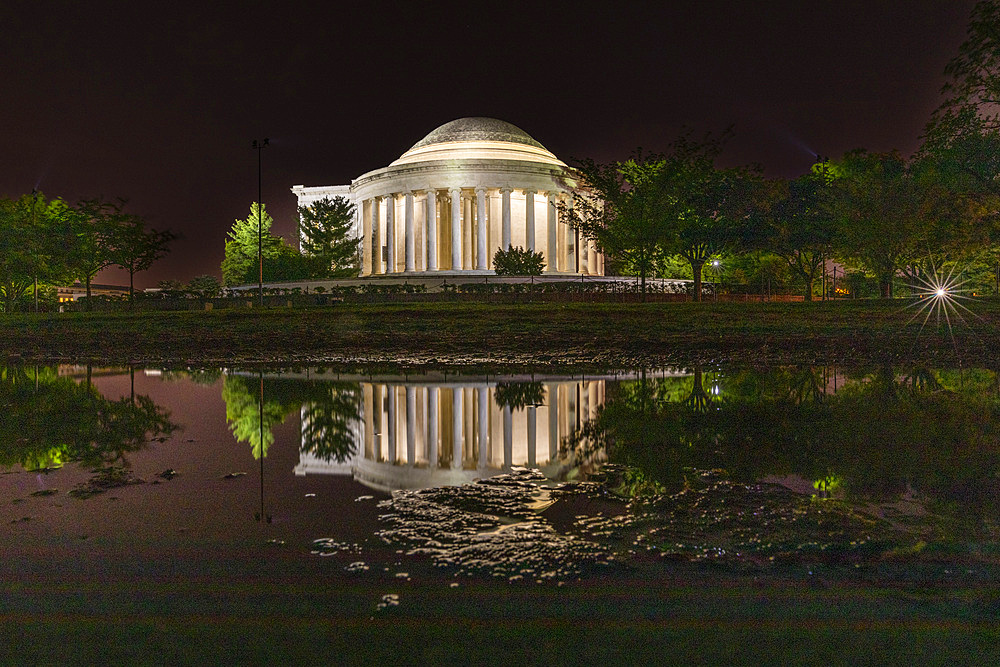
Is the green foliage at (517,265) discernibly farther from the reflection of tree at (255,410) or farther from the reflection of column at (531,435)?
the reflection of column at (531,435)

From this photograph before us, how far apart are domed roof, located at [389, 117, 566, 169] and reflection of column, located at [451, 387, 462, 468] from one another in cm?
6027

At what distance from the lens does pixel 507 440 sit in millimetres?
8672

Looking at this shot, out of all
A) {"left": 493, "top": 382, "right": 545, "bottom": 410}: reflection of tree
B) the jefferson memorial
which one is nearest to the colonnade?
the jefferson memorial

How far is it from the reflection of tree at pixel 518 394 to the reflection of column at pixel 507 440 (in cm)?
76

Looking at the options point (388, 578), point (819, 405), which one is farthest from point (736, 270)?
point (388, 578)

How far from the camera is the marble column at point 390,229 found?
74938 mm

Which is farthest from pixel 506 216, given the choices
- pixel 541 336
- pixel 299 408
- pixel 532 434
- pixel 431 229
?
→ pixel 532 434

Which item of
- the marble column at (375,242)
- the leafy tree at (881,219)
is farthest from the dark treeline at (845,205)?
the marble column at (375,242)

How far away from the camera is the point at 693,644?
3375 millimetres

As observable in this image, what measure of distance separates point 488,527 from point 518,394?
7.78 m

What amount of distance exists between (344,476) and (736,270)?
236 ft

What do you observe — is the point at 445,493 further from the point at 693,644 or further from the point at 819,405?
the point at 819,405

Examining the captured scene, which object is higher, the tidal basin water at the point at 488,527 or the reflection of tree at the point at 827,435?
the reflection of tree at the point at 827,435

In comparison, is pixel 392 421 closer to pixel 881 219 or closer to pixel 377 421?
pixel 377 421
